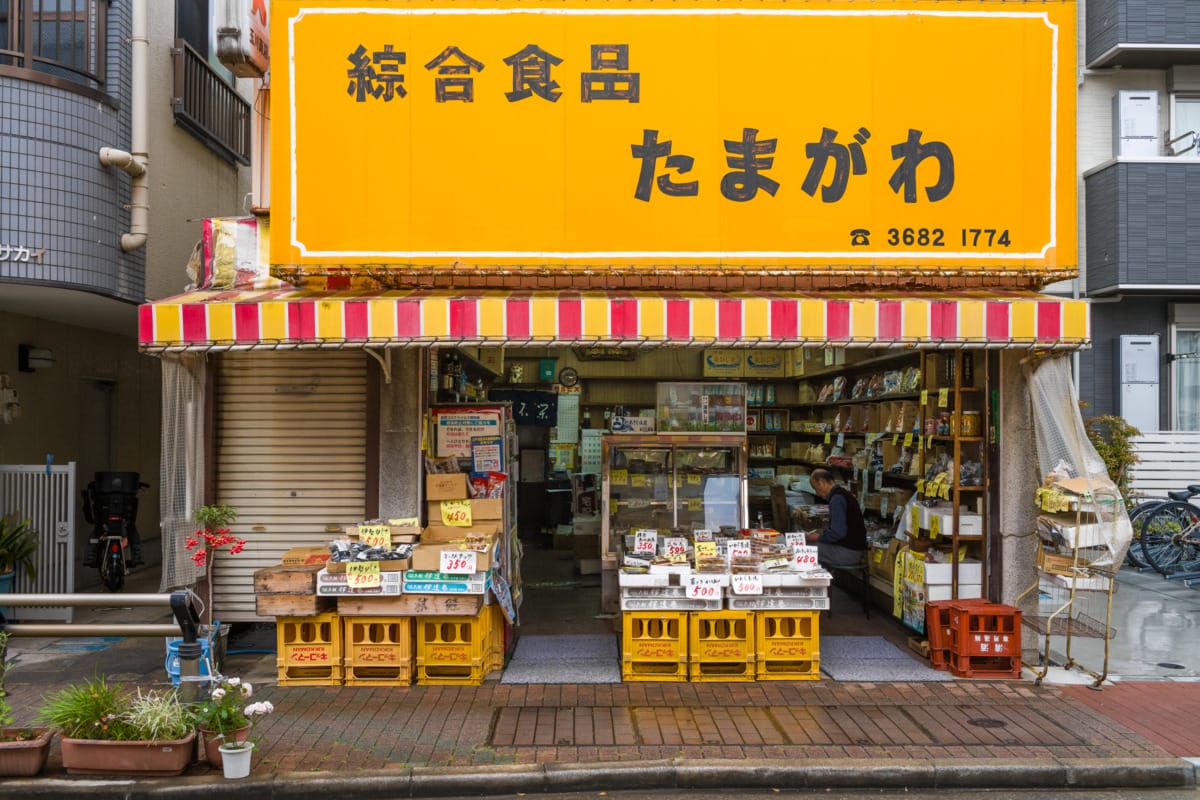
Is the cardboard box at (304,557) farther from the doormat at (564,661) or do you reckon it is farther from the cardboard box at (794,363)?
the cardboard box at (794,363)

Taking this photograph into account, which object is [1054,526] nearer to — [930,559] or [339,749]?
[930,559]

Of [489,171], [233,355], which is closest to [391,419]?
[233,355]

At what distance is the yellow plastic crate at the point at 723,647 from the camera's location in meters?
7.64

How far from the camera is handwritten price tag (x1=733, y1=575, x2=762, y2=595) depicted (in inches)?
299

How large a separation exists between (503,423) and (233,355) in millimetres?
2817

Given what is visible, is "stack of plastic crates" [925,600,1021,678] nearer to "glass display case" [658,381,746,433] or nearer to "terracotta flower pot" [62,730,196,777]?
"glass display case" [658,381,746,433]

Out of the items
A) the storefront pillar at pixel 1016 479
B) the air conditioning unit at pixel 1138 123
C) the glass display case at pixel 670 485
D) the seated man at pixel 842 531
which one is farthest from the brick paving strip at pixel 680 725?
the air conditioning unit at pixel 1138 123

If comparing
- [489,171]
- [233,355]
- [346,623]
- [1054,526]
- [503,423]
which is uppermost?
[489,171]

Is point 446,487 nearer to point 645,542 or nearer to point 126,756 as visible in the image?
A: point 645,542

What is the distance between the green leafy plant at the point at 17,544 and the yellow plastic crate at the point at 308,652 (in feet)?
13.4

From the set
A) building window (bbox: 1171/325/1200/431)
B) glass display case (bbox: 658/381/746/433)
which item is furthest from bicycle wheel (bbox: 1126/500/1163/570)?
glass display case (bbox: 658/381/746/433)

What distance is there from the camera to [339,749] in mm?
5973

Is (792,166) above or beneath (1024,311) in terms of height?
above

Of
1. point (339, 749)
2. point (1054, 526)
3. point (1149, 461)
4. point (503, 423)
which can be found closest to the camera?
point (339, 749)
